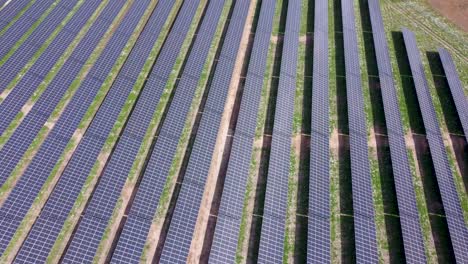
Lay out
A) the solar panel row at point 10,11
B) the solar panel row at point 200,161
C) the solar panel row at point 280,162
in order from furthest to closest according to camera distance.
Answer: the solar panel row at point 10,11 → the solar panel row at point 280,162 → the solar panel row at point 200,161

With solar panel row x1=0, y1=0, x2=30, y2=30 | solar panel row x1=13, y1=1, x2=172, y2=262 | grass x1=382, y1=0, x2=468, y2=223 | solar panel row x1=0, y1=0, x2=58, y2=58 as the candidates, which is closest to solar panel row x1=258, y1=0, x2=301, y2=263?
grass x1=382, y1=0, x2=468, y2=223

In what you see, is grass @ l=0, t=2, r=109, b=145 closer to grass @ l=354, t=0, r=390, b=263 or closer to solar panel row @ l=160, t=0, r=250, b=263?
solar panel row @ l=160, t=0, r=250, b=263

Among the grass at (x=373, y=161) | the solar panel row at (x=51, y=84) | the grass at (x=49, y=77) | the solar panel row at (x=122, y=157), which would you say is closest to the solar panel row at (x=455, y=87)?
the grass at (x=373, y=161)

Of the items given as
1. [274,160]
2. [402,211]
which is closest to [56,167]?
[274,160]

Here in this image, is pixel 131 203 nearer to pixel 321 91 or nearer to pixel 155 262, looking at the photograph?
pixel 155 262

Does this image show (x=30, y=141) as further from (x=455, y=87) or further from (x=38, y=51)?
(x=455, y=87)

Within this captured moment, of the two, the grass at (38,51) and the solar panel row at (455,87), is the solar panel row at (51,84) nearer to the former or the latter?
the grass at (38,51)
